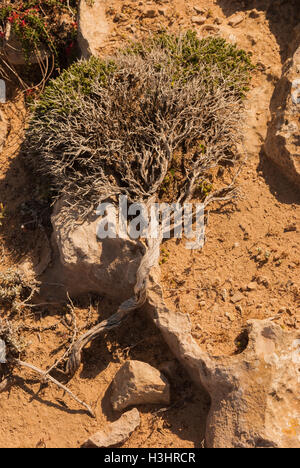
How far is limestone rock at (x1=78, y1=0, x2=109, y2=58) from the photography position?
8398mm

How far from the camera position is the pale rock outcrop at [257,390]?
16.8 feet

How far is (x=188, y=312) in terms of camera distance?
6273 mm

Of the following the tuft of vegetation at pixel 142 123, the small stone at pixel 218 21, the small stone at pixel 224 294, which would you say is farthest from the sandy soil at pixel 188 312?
the small stone at pixel 218 21

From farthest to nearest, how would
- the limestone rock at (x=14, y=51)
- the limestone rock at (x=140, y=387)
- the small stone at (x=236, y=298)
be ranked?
the limestone rock at (x=14, y=51) < the small stone at (x=236, y=298) < the limestone rock at (x=140, y=387)

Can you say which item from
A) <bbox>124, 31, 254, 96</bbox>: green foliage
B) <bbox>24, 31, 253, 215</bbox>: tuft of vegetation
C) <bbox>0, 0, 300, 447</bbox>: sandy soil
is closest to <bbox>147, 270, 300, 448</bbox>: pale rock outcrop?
<bbox>0, 0, 300, 447</bbox>: sandy soil

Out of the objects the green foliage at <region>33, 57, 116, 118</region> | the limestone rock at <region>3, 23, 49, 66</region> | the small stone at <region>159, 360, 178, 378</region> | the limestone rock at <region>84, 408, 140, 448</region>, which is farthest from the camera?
the limestone rock at <region>3, 23, 49, 66</region>

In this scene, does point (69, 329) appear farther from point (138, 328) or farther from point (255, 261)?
point (255, 261)

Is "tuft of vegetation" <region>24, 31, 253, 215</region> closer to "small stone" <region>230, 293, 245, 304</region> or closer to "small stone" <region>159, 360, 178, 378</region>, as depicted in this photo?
"small stone" <region>230, 293, 245, 304</region>

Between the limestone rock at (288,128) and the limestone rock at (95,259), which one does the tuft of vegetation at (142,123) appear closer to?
the limestone rock at (95,259)

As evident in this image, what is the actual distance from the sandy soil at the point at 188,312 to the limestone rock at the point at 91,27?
3.35m

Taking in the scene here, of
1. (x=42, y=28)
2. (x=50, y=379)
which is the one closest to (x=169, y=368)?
(x=50, y=379)

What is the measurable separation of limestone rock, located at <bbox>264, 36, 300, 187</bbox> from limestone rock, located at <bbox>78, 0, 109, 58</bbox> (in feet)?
12.6

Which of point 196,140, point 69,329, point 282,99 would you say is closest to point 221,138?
point 196,140

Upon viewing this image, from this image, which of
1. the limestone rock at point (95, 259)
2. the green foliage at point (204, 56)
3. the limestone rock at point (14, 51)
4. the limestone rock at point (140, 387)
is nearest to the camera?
the limestone rock at point (140, 387)
